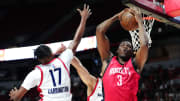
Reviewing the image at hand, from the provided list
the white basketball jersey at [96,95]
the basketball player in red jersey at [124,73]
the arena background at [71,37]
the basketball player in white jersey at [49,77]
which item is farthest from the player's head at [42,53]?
the arena background at [71,37]

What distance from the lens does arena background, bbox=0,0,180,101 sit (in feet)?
28.9

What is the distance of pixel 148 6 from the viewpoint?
3393mm

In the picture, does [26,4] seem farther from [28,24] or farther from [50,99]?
[50,99]

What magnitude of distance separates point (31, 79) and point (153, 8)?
6.13ft

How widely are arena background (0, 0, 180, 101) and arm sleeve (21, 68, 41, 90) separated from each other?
5.64m

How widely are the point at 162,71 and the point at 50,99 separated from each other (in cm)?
740

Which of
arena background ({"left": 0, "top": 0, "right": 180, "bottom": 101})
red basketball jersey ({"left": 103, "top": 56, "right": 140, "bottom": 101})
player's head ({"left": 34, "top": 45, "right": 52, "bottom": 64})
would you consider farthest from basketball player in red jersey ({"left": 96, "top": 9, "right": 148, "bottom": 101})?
arena background ({"left": 0, "top": 0, "right": 180, "bottom": 101})

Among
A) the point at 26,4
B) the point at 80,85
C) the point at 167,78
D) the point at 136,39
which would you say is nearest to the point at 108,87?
the point at 136,39

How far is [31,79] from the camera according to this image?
7.82 ft

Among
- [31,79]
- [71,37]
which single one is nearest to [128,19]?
[31,79]

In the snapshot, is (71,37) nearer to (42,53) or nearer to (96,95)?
(96,95)

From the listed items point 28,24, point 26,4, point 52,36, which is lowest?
point 52,36

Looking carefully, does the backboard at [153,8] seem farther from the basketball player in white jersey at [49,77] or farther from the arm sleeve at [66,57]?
the basketball player in white jersey at [49,77]

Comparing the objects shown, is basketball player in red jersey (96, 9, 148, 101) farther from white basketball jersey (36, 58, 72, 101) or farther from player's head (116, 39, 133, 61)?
white basketball jersey (36, 58, 72, 101)
